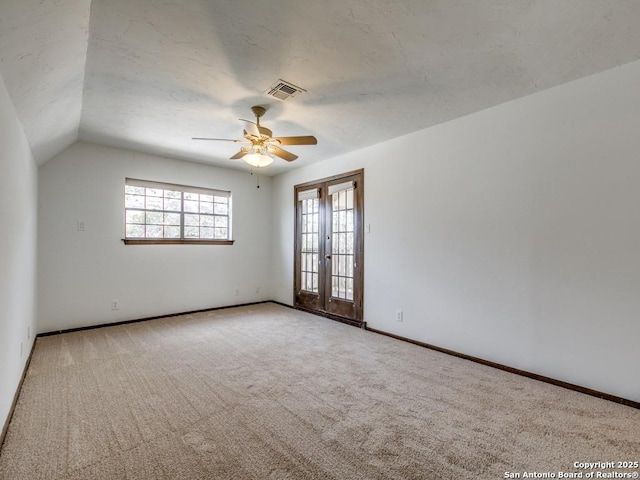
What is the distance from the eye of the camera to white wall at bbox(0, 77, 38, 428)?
1906mm

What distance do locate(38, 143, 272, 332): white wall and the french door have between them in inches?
49.1

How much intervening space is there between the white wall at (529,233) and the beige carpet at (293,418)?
38 centimetres

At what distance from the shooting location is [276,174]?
602 cm

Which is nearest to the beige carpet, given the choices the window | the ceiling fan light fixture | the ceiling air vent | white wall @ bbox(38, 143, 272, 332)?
white wall @ bbox(38, 143, 272, 332)

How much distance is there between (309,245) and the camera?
533 cm

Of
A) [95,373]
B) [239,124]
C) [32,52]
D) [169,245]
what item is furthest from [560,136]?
[169,245]

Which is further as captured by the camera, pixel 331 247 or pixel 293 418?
pixel 331 247

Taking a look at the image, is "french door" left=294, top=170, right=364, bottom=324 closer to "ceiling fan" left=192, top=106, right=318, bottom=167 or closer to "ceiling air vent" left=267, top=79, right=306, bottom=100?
"ceiling fan" left=192, top=106, right=318, bottom=167

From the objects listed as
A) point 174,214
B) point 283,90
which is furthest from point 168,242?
point 283,90

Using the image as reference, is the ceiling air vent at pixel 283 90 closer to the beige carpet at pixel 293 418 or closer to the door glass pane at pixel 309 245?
the door glass pane at pixel 309 245

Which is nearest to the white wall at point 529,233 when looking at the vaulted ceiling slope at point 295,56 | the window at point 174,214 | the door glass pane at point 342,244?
the vaulted ceiling slope at point 295,56

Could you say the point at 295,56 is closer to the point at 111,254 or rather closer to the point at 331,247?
the point at 331,247

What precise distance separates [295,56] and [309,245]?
3.40 metres

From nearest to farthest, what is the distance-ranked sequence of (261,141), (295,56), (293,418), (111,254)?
(293,418)
(295,56)
(261,141)
(111,254)
